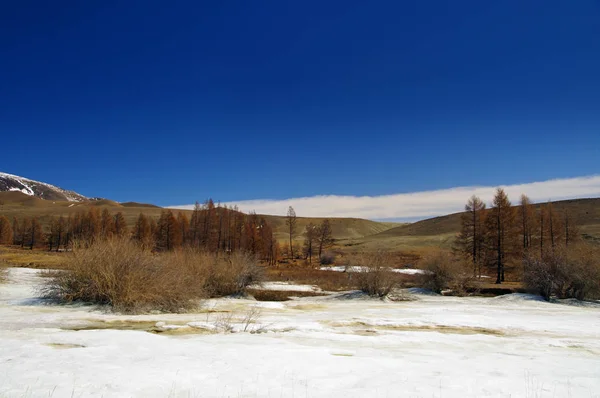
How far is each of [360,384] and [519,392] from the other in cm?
265

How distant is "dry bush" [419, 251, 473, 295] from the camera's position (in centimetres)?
3216

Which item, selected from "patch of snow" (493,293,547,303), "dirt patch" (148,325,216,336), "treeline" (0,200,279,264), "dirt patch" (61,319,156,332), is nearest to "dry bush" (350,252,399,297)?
"patch of snow" (493,293,547,303)

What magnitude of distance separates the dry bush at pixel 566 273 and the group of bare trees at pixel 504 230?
14.1 meters

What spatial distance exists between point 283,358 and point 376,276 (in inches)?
803

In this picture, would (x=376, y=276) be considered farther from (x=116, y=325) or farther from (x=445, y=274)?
(x=116, y=325)

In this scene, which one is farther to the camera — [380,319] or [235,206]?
[235,206]

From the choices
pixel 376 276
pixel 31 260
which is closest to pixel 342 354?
pixel 376 276

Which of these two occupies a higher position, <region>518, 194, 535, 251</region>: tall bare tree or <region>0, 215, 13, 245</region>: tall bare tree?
<region>518, 194, 535, 251</region>: tall bare tree

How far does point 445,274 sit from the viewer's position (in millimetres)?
32312

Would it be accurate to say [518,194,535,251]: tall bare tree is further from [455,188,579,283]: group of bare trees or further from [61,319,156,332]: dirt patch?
[61,319,156,332]: dirt patch

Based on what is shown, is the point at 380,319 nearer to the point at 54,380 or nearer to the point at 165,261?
the point at 165,261

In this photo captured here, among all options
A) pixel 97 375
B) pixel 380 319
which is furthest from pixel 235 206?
pixel 97 375

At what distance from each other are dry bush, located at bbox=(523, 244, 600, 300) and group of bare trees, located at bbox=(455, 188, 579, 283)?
14.1 meters

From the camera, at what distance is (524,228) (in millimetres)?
49750
